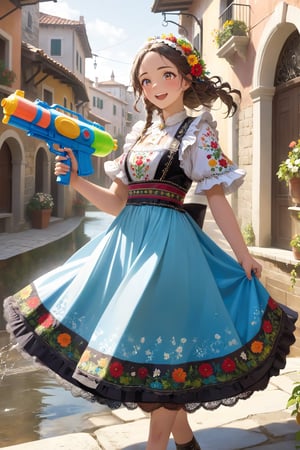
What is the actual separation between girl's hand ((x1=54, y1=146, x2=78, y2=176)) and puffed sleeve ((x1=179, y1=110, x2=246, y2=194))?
0.52m

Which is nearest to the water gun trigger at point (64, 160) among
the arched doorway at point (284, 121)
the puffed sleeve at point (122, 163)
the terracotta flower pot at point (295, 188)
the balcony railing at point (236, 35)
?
the puffed sleeve at point (122, 163)

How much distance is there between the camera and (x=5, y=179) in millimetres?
13805

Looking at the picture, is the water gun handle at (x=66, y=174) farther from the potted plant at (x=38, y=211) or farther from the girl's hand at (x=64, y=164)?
the potted plant at (x=38, y=211)

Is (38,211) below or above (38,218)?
above

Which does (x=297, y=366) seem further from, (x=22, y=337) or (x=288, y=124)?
(x=288, y=124)

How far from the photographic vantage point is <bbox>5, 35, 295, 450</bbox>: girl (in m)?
1.73

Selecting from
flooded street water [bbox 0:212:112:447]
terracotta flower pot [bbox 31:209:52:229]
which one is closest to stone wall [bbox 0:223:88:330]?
flooded street water [bbox 0:212:112:447]

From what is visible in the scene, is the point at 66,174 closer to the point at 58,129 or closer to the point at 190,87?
the point at 58,129

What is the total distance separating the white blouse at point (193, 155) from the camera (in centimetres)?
210

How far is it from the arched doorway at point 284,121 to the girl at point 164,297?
4.92 m

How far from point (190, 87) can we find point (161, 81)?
176 millimetres

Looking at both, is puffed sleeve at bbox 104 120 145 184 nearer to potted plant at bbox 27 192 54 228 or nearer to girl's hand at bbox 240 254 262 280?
girl's hand at bbox 240 254 262 280

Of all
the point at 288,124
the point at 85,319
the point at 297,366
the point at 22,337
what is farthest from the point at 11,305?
the point at 288,124

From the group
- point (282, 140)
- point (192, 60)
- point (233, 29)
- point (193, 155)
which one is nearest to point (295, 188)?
point (282, 140)
